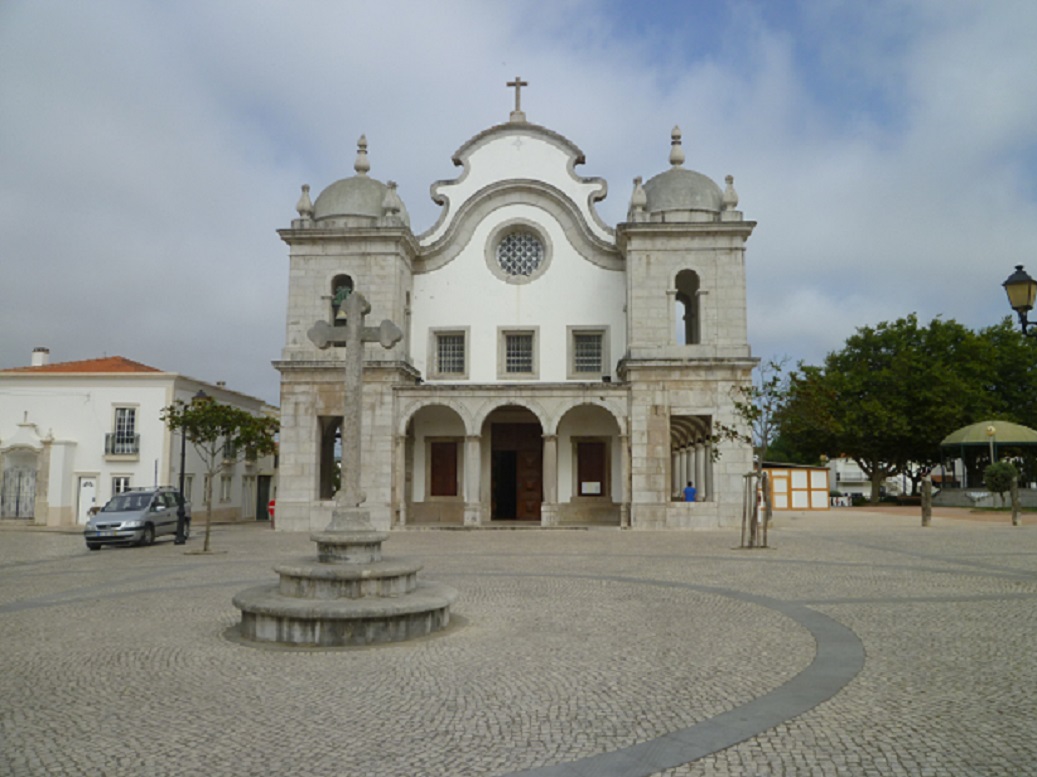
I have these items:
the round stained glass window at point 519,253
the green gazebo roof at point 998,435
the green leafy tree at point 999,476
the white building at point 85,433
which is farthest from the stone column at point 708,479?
the white building at point 85,433

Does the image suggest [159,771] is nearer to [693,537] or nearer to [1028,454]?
[693,537]

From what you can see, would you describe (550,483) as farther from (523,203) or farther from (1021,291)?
(1021,291)

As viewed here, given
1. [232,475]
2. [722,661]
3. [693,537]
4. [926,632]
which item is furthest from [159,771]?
[232,475]

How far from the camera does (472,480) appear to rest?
25.0 m

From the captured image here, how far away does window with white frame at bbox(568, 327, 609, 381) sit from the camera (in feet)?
88.8

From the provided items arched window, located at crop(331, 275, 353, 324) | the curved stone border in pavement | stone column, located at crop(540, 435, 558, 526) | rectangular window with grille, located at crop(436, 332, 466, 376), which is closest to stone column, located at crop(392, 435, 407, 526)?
rectangular window with grille, located at crop(436, 332, 466, 376)

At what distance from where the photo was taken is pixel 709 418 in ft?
82.7

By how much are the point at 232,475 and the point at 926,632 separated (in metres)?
32.9

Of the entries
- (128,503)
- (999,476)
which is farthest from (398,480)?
(999,476)

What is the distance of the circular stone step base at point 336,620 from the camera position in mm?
7754

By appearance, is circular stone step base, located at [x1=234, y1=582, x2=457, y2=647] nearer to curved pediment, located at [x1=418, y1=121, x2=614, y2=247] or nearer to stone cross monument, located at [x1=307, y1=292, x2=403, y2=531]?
stone cross monument, located at [x1=307, y1=292, x2=403, y2=531]

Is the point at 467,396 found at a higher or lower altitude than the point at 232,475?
higher

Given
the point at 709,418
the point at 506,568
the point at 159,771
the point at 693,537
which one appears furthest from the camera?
the point at 709,418

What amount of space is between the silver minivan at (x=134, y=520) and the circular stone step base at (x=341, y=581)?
13272 millimetres
